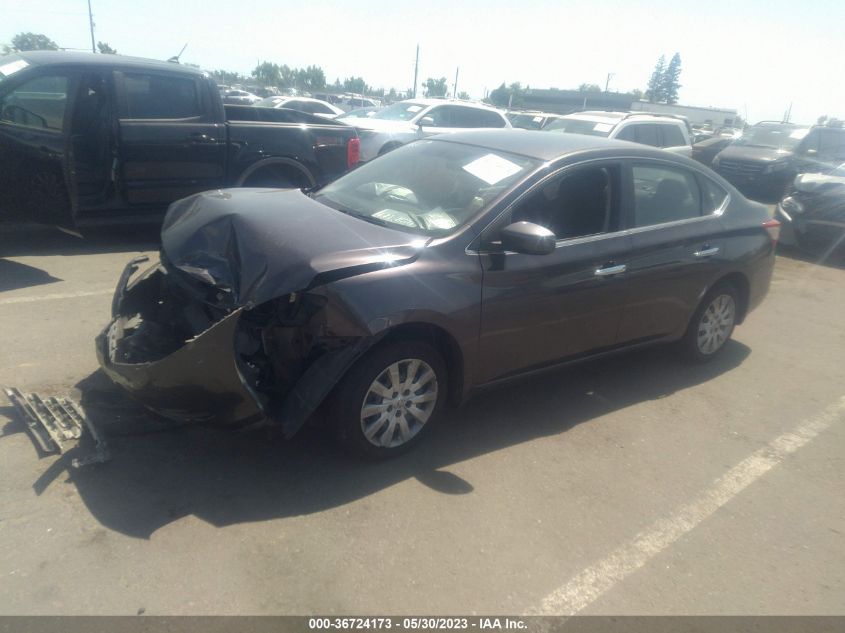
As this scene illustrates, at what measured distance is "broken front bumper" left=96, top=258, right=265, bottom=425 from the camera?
9.86 ft

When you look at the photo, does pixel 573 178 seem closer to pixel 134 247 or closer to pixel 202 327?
pixel 202 327

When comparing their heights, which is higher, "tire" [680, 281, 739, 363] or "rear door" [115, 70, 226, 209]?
"rear door" [115, 70, 226, 209]

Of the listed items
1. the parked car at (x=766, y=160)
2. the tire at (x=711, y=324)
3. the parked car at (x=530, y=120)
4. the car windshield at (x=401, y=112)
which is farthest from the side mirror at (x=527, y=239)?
the parked car at (x=530, y=120)

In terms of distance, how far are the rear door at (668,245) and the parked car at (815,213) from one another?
573 centimetres

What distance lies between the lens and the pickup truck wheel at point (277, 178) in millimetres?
7914

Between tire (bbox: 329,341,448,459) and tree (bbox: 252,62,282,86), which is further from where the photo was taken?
tree (bbox: 252,62,282,86)

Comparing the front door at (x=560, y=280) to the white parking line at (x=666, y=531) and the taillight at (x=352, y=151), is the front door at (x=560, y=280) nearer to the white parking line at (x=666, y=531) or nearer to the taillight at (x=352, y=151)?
the white parking line at (x=666, y=531)

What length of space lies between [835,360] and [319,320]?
5040 millimetres

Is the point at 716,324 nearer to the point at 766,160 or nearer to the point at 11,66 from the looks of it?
the point at 11,66

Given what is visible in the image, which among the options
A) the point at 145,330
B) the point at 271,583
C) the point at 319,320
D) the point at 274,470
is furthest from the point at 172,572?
the point at 145,330

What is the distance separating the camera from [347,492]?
3.35 m

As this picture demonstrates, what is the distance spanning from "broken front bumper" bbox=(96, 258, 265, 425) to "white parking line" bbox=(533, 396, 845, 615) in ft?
5.36

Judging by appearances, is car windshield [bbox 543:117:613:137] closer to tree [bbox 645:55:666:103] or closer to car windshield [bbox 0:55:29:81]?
car windshield [bbox 0:55:29:81]

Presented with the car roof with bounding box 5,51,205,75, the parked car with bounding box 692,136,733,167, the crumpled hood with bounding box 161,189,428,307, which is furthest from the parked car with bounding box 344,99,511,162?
the crumpled hood with bounding box 161,189,428,307
